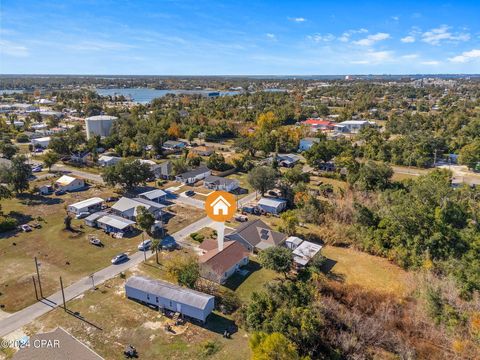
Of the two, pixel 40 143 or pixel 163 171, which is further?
pixel 40 143

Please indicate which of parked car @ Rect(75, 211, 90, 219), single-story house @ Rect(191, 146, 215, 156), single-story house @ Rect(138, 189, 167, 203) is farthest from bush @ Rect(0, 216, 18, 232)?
single-story house @ Rect(191, 146, 215, 156)

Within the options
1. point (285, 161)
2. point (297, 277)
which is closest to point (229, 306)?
point (297, 277)

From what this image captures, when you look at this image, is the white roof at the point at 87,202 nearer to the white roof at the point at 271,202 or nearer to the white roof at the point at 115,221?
the white roof at the point at 115,221

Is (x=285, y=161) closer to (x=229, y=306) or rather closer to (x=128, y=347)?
(x=229, y=306)

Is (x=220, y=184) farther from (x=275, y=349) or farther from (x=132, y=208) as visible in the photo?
(x=275, y=349)

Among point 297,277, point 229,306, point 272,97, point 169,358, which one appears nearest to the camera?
point 169,358

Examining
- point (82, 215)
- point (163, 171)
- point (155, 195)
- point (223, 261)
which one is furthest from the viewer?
point (163, 171)

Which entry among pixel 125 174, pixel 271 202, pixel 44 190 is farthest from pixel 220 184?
pixel 44 190
